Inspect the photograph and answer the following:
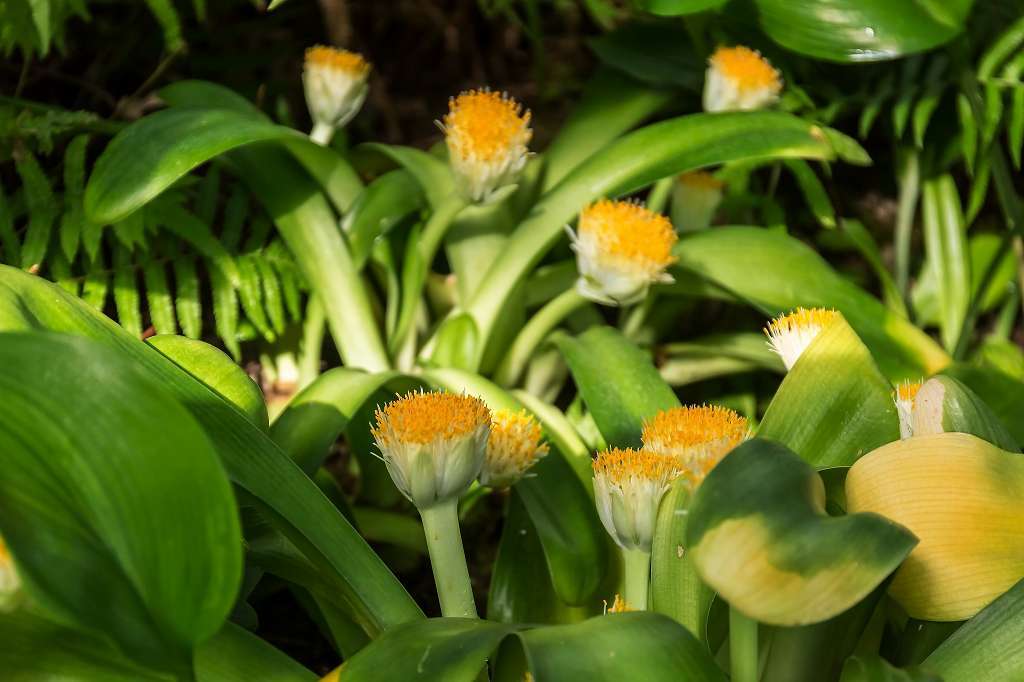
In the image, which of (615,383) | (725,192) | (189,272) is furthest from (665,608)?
(725,192)

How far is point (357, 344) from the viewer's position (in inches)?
45.1

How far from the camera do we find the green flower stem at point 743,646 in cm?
63

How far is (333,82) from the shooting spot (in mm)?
1172

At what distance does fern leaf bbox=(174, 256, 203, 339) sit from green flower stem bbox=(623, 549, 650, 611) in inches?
22.2

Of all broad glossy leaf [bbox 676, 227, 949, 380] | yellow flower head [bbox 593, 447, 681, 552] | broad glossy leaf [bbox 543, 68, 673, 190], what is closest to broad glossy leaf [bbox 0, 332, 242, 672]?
yellow flower head [bbox 593, 447, 681, 552]

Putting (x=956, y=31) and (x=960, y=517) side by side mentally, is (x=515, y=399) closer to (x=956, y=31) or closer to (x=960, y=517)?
(x=960, y=517)

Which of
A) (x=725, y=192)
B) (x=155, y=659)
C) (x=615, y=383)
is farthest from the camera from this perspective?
(x=725, y=192)

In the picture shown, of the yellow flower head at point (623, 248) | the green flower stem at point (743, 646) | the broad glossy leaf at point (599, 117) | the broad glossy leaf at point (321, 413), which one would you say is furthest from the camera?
the broad glossy leaf at point (599, 117)

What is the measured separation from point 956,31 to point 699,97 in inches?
14.8

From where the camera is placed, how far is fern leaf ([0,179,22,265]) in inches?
41.9

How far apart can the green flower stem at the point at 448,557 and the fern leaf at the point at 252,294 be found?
479mm

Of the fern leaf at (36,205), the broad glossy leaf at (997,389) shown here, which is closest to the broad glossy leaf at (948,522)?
Result: the broad glossy leaf at (997,389)

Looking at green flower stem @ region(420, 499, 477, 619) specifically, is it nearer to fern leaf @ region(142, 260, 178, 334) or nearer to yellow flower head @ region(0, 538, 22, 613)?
yellow flower head @ region(0, 538, 22, 613)

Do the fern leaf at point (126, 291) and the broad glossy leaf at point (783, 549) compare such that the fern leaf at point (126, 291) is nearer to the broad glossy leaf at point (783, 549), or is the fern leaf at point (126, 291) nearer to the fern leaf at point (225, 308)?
the fern leaf at point (225, 308)
